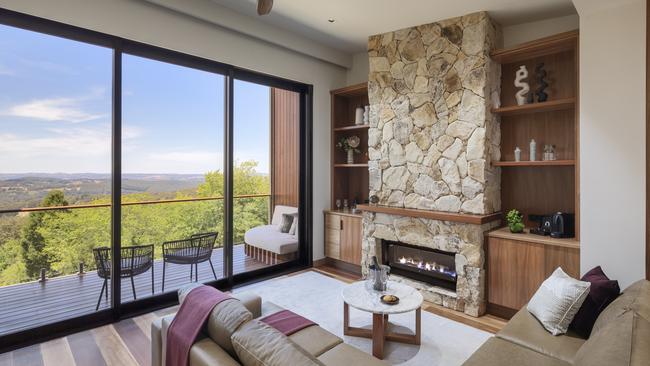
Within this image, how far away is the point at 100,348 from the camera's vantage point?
9.13 feet

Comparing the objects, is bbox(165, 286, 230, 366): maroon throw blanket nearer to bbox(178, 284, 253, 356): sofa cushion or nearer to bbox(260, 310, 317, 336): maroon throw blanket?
bbox(178, 284, 253, 356): sofa cushion

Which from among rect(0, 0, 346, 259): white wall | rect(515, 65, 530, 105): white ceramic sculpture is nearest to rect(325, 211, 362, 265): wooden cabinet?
rect(0, 0, 346, 259): white wall

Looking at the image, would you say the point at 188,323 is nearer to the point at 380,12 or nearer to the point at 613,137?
the point at 613,137

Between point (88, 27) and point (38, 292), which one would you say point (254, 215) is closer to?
point (38, 292)

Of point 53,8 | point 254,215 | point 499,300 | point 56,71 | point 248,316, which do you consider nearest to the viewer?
point 248,316

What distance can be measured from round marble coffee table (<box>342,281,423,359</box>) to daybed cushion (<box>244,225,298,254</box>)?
200 centimetres

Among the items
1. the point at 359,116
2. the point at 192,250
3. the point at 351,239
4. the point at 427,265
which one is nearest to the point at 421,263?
the point at 427,265

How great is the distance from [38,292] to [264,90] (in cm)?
341

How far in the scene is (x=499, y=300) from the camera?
349 cm

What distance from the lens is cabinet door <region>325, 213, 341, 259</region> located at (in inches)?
201

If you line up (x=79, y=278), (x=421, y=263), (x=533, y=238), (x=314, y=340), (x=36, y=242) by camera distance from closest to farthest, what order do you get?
(x=314, y=340)
(x=36, y=242)
(x=533, y=238)
(x=79, y=278)
(x=421, y=263)

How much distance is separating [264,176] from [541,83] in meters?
3.56

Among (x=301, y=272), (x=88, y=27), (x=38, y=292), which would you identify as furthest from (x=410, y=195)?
(x=38, y=292)

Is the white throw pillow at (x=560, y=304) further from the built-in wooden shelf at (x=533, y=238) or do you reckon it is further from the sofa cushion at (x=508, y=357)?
the built-in wooden shelf at (x=533, y=238)
